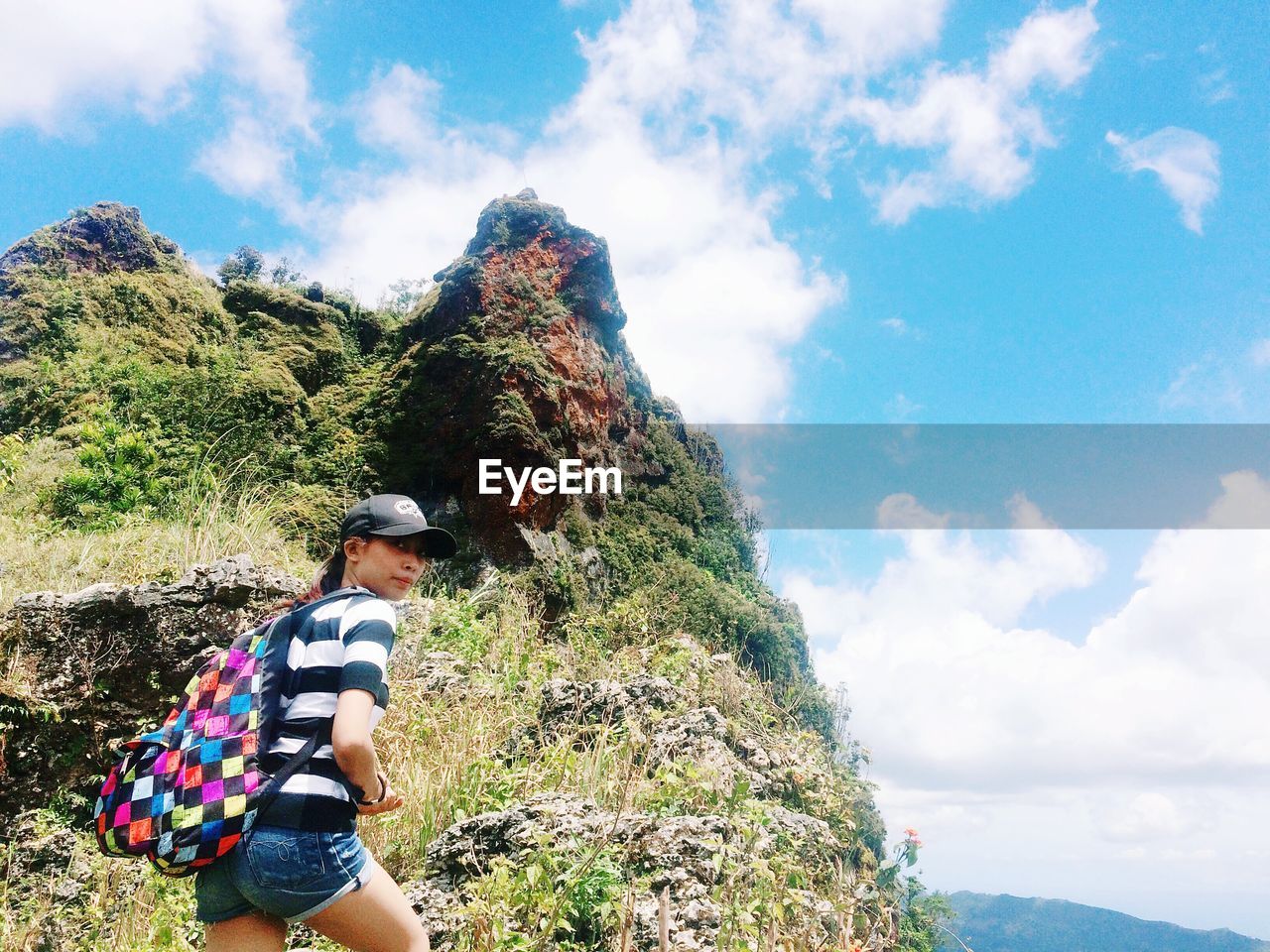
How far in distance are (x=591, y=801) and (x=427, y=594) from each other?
23.6 feet

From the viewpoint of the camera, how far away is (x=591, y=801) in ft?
13.2

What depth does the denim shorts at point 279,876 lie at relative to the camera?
2062mm

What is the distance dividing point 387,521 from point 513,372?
1062 centimetres

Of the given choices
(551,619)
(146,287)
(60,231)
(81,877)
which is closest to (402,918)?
(81,877)

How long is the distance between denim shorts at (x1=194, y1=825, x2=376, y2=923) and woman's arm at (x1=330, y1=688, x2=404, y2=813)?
0.57 ft

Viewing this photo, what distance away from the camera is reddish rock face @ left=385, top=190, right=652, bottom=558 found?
12.5 meters

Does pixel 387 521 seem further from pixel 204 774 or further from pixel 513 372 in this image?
pixel 513 372

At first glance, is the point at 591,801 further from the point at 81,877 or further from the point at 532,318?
the point at 532,318

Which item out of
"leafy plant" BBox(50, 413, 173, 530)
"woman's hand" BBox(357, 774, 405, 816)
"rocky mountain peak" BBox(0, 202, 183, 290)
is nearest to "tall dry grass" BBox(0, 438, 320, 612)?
"leafy plant" BBox(50, 413, 173, 530)

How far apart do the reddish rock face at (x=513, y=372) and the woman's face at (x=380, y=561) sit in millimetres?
9627

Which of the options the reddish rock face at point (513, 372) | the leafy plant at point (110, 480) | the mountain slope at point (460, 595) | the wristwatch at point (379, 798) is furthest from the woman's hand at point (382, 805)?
the reddish rock face at point (513, 372)

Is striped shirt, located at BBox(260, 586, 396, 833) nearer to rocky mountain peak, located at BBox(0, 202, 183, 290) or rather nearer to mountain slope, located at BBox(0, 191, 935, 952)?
mountain slope, located at BBox(0, 191, 935, 952)

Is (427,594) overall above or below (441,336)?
below

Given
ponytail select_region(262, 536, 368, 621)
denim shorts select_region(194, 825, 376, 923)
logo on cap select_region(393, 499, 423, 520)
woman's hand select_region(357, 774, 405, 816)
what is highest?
logo on cap select_region(393, 499, 423, 520)
